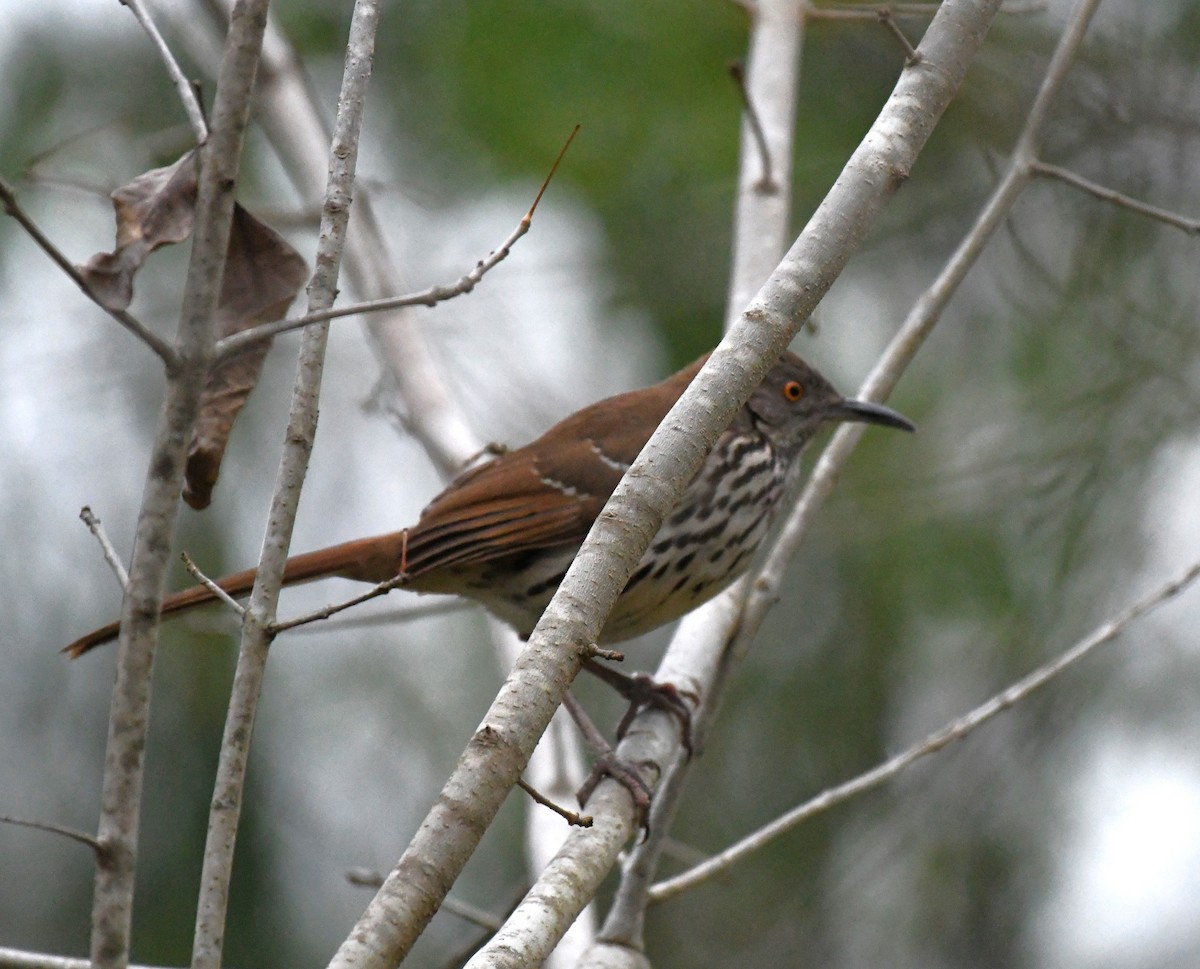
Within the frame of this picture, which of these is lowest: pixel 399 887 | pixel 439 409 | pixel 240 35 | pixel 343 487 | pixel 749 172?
pixel 399 887

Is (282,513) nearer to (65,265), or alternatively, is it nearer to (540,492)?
(65,265)

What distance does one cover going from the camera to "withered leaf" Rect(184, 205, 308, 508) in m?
2.02

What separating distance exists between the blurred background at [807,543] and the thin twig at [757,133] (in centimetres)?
133

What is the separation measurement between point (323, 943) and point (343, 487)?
1962 mm

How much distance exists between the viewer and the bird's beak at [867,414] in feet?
12.8

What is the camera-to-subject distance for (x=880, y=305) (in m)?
6.25

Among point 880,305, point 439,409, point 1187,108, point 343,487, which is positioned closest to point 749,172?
point 439,409

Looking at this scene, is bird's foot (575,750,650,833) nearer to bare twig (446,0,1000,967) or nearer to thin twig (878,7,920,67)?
bare twig (446,0,1000,967)

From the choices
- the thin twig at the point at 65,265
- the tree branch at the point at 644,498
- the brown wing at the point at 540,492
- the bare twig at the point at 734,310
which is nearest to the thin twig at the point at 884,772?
the bare twig at the point at 734,310

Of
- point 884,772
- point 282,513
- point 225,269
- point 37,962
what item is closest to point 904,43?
point 225,269

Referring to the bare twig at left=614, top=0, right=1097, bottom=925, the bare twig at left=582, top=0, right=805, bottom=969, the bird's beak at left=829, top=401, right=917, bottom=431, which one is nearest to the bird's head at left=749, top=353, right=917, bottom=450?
the bird's beak at left=829, top=401, right=917, bottom=431

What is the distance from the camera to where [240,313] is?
2.17 metres

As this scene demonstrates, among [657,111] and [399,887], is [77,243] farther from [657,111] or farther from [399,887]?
[399,887]

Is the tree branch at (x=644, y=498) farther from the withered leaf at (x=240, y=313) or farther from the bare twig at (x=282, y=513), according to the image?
the withered leaf at (x=240, y=313)
